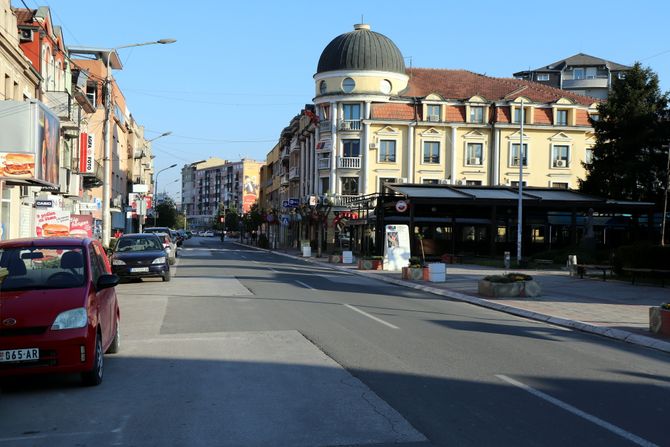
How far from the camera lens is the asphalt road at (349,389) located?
5742 millimetres

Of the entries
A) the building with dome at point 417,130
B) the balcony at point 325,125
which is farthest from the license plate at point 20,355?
the balcony at point 325,125

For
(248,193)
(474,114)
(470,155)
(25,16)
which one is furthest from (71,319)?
(248,193)

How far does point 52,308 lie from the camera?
281 inches

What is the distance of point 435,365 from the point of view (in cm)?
870

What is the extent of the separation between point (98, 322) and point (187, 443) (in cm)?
277

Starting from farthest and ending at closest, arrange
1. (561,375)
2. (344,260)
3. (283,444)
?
1. (344,260)
2. (561,375)
3. (283,444)

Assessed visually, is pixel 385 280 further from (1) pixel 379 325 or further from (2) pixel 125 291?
(1) pixel 379 325

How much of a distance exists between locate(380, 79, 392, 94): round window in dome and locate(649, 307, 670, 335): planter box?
4925 centimetres

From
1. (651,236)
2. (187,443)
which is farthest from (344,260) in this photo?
(187,443)

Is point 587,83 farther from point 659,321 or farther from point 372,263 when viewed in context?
point 659,321

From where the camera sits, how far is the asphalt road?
574cm

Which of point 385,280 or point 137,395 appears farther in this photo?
point 385,280

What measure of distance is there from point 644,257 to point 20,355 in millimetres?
21075


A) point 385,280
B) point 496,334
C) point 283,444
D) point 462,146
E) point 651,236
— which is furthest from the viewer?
point 462,146
